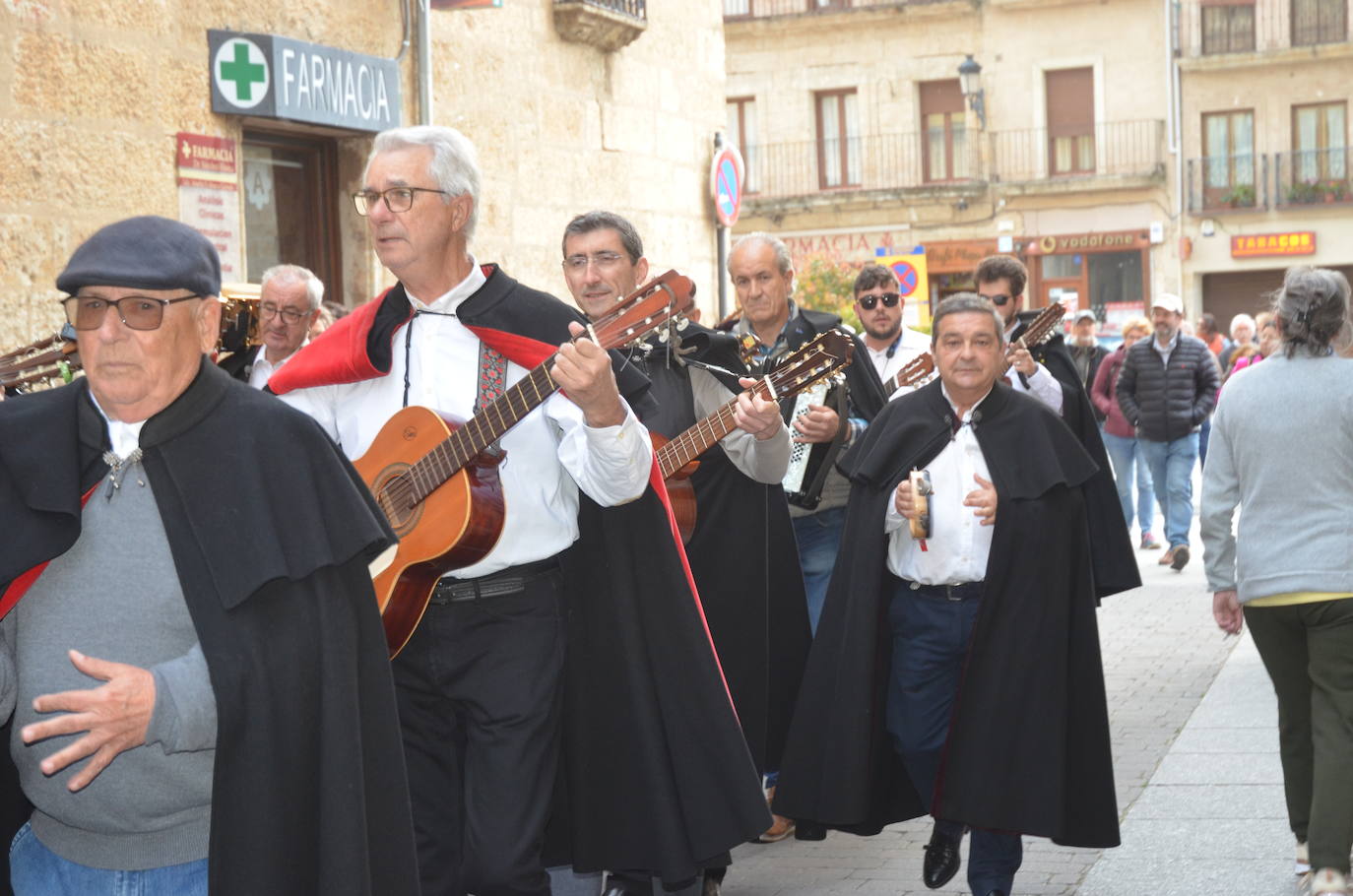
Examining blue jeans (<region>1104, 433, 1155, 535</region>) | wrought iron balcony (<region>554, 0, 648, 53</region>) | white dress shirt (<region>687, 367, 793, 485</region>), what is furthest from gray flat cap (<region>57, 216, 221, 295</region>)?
blue jeans (<region>1104, 433, 1155, 535</region>)

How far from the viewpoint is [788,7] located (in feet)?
129

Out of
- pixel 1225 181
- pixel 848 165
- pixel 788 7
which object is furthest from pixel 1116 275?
pixel 788 7

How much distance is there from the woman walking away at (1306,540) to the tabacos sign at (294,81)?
18.5 ft

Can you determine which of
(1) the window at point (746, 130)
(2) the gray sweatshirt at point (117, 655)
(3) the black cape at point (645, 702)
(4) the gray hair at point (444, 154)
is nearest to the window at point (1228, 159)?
(1) the window at point (746, 130)

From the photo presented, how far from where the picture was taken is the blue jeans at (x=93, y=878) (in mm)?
3008

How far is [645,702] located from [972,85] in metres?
32.4

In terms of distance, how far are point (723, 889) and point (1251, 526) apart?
82.8 inches

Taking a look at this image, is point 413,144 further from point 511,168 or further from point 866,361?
point 511,168

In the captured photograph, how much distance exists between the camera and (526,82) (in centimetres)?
1248

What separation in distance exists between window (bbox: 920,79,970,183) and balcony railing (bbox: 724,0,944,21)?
83.0 inches

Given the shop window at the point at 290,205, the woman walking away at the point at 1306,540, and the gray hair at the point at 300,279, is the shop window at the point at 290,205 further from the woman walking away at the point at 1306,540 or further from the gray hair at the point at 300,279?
the woman walking away at the point at 1306,540

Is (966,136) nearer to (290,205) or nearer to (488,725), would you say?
(290,205)

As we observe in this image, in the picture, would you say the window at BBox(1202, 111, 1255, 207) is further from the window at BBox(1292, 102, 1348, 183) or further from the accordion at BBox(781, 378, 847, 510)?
the accordion at BBox(781, 378, 847, 510)

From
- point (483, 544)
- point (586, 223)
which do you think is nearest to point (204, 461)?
point (483, 544)
